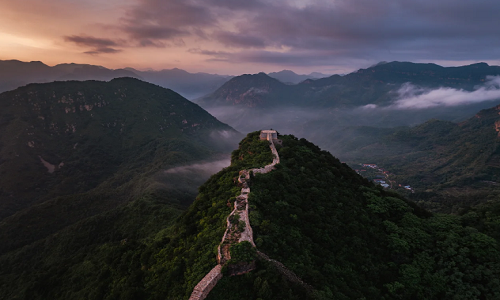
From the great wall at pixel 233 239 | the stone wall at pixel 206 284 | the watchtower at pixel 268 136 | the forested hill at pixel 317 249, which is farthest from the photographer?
the watchtower at pixel 268 136

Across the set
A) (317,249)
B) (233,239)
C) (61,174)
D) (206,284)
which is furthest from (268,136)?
(61,174)

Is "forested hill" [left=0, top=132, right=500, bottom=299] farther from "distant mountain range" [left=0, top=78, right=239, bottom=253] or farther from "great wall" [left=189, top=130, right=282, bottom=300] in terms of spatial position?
"distant mountain range" [left=0, top=78, right=239, bottom=253]

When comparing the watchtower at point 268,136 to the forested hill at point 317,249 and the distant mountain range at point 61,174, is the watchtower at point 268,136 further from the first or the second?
the distant mountain range at point 61,174

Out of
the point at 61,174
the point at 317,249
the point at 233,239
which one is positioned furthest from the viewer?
the point at 61,174

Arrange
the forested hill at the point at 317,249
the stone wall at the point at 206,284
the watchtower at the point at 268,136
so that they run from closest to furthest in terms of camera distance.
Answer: the stone wall at the point at 206,284 < the forested hill at the point at 317,249 < the watchtower at the point at 268,136

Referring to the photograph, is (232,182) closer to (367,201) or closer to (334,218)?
(334,218)

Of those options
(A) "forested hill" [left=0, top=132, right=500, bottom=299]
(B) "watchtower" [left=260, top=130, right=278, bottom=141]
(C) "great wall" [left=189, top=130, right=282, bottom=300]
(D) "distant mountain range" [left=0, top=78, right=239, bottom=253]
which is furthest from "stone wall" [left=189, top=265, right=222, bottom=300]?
(D) "distant mountain range" [left=0, top=78, right=239, bottom=253]

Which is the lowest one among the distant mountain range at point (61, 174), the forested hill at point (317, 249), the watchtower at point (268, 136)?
the distant mountain range at point (61, 174)

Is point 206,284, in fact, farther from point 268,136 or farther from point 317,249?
point 268,136

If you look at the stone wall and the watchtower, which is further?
the watchtower

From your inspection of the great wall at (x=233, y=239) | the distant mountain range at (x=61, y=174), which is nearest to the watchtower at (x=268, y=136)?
the great wall at (x=233, y=239)
